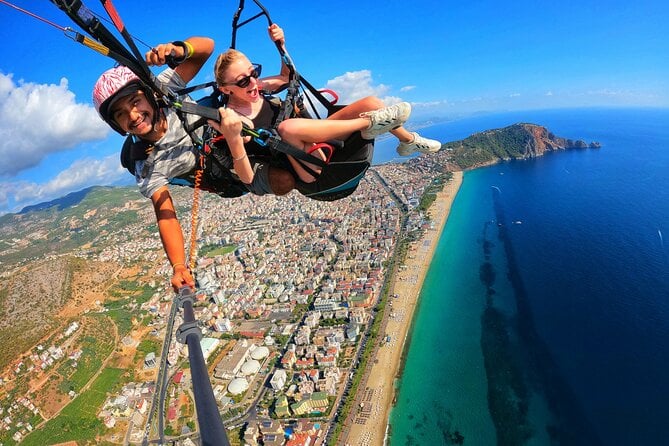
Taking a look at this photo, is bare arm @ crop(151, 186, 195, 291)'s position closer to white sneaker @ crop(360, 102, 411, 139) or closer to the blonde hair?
the blonde hair

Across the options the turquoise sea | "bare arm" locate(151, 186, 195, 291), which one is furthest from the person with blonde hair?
the turquoise sea

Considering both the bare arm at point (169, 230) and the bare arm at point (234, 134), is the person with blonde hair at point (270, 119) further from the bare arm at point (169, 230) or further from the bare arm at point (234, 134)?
the bare arm at point (169, 230)

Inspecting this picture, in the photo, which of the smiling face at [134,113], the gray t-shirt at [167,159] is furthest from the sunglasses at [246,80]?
the smiling face at [134,113]

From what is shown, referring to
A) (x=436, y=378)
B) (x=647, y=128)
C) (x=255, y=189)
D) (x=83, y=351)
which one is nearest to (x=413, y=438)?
(x=436, y=378)

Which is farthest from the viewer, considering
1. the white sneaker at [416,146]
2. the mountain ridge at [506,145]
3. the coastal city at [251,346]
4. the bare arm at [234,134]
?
the mountain ridge at [506,145]

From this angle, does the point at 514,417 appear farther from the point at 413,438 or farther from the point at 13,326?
the point at 13,326

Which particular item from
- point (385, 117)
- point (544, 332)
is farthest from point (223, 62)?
point (544, 332)

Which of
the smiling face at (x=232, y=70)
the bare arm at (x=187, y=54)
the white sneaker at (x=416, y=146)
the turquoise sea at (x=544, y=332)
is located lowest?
the turquoise sea at (x=544, y=332)

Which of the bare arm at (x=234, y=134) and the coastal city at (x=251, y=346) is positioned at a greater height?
the bare arm at (x=234, y=134)
